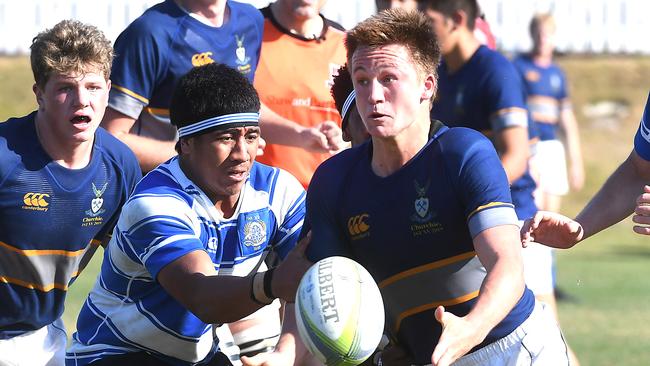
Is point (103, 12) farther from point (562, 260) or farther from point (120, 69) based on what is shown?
point (120, 69)

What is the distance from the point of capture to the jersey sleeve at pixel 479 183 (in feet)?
15.2

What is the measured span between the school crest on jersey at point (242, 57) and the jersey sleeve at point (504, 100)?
1.59m

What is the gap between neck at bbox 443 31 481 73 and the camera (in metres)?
7.80

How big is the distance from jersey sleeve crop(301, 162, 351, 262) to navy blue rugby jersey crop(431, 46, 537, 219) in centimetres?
270

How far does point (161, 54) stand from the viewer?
255 inches

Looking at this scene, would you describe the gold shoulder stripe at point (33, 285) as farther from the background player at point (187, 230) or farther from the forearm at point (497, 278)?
the forearm at point (497, 278)

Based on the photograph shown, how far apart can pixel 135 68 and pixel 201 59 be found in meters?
0.37

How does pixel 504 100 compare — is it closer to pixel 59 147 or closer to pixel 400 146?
pixel 400 146

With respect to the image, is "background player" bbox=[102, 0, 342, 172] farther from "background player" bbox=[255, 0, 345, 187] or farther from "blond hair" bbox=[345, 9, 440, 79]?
"blond hair" bbox=[345, 9, 440, 79]

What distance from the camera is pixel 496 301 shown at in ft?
14.5

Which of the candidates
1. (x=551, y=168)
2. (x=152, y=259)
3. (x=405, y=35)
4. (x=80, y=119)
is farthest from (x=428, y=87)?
(x=551, y=168)

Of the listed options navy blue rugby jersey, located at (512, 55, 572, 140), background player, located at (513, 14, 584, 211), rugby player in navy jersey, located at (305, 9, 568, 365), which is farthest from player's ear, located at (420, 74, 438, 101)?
navy blue rugby jersey, located at (512, 55, 572, 140)

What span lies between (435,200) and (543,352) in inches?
29.6

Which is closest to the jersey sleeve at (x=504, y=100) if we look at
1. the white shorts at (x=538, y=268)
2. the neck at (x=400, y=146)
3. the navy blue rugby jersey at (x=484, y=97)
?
the navy blue rugby jersey at (x=484, y=97)
